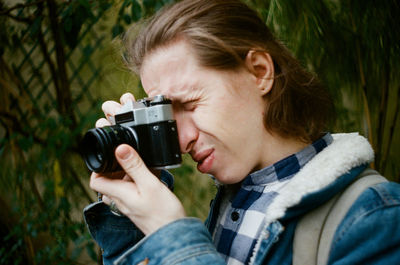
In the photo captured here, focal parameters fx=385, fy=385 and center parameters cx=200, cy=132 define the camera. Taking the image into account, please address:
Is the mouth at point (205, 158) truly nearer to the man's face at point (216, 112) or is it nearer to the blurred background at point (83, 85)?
the man's face at point (216, 112)

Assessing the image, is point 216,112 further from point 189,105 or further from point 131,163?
point 131,163

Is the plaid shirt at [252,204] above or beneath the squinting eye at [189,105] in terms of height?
beneath

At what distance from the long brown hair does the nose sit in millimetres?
105

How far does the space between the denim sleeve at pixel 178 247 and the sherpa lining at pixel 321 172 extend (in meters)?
0.08

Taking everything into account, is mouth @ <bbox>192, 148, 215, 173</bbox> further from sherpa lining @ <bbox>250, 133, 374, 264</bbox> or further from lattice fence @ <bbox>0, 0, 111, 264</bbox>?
lattice fence @ <bbox>0, 0, 111, 264</bbox>

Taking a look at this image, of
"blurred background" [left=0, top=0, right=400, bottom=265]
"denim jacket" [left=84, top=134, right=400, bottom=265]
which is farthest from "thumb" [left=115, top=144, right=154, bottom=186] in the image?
"blurred background" [left=0, top=0, right=400, bottom=265]

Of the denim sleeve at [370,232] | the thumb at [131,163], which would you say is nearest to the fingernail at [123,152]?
the thumb at [131,163]

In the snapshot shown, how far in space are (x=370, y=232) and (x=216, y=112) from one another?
0.31m

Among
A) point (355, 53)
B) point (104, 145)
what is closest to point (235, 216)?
point (104, 145)

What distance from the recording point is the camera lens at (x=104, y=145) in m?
0.63

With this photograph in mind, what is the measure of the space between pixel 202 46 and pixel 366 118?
64cm

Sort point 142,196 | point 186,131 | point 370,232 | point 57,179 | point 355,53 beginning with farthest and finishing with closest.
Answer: point 57,179
point 355,53
point 186,131
point 142,196
point 370,232

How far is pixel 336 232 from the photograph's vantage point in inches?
20.7

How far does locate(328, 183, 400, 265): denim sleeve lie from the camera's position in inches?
19.4
